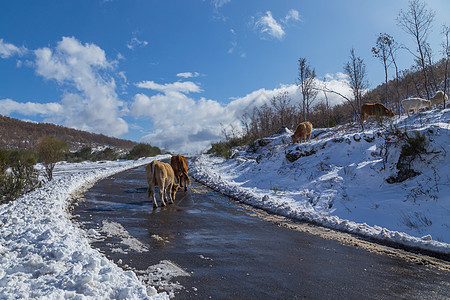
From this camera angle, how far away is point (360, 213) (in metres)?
8.34

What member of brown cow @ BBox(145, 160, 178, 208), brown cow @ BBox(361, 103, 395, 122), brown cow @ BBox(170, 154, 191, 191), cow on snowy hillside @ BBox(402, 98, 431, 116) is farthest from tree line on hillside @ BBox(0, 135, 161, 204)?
cow on snowy hillside @ BBox(402, 98, 431, 116)

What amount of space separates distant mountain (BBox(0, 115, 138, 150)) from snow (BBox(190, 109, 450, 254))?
7760cm

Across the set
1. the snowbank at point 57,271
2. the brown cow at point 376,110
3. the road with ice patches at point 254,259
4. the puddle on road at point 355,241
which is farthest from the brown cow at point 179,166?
the brown cow at point 376,110

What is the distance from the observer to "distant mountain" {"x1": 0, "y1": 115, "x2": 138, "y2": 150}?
90.6m

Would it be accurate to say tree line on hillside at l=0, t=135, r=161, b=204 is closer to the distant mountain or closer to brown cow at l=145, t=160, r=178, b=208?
brown cow at l=145, t=160, r=178, b=208

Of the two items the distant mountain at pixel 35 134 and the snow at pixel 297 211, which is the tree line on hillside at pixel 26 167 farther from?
the distant mountain at pixel 35 134

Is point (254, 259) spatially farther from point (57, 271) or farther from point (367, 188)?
point (367, 188)

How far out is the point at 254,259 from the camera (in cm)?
485

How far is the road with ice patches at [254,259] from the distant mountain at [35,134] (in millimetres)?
81146

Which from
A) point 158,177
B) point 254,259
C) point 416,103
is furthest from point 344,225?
point 416,103

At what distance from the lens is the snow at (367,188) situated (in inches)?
275

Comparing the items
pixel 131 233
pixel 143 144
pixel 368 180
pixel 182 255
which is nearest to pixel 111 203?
pixel 131 233

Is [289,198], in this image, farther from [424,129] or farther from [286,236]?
[424,129]

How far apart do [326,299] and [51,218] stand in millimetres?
5878
